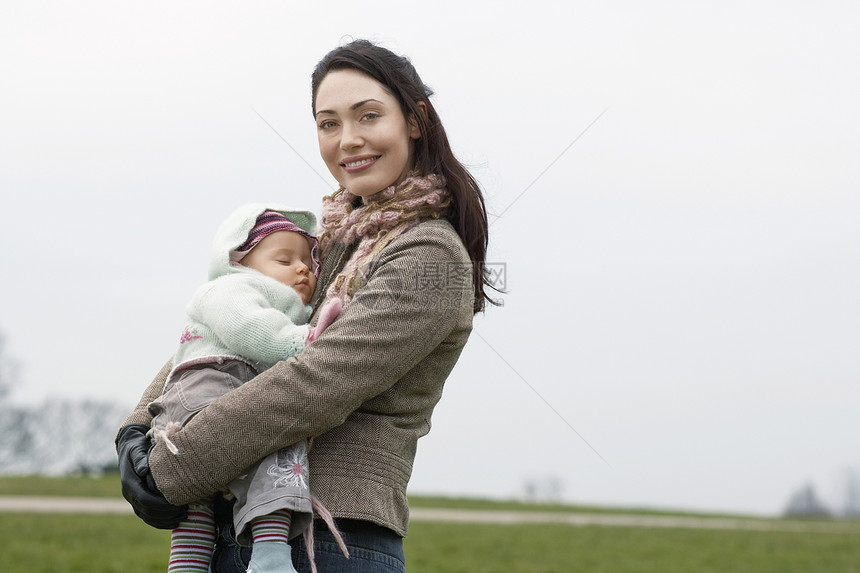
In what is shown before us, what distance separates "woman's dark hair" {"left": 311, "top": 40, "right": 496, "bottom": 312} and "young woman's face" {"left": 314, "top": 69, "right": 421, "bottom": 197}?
3 centimetres

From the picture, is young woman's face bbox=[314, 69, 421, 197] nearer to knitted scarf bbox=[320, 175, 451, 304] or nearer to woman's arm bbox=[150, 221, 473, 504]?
knitted scarf bbox=[320, 175, 451, 304]

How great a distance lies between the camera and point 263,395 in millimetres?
2014

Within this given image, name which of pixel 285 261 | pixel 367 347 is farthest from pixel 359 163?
pixel 367 347

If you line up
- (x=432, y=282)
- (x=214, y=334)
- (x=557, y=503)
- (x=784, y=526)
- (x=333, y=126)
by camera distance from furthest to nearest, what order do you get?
(x=557, y=503), (x=784, y=526), (x=333, y=126), (x=214, y=334), (x=432, y=282)

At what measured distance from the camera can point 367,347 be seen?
2.04 metres

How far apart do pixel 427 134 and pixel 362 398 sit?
0.79 meters

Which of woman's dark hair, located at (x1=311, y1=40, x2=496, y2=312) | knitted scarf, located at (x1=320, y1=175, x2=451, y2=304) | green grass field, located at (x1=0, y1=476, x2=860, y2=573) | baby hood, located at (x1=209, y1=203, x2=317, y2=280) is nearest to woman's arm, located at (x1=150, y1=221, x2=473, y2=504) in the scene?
knitted scarf, located at (x1=320, y1=175, x2=451, y2=304)

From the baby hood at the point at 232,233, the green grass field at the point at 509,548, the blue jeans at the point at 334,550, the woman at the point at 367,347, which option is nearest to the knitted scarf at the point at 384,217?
the woman at the point at 367,347

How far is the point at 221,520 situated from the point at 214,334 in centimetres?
46

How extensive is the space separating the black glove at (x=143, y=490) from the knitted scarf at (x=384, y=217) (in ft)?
1.98

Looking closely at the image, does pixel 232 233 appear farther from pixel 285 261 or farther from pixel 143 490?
pixel 143 490

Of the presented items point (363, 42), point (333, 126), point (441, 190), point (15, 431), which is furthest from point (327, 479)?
point (15, 431)

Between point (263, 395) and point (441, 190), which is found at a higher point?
point (441, 190)

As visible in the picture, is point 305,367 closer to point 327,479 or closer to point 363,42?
point 327,479
